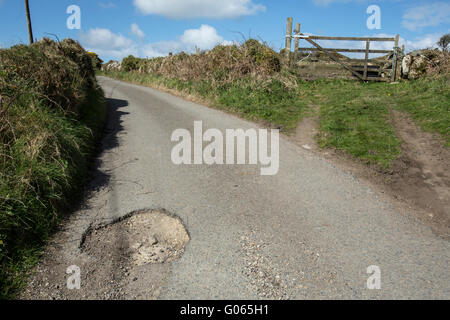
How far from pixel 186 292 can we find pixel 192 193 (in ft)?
7.18

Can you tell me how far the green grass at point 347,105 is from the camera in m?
6.97

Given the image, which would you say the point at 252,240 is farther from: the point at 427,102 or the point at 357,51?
the point at 357,51

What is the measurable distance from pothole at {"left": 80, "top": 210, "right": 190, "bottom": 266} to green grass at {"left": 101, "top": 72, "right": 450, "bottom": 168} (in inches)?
172

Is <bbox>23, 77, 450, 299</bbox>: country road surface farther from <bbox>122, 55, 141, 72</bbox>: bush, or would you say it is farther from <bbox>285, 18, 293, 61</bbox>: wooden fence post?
<bbox>122, 55, 141, 72</bbox>: bush

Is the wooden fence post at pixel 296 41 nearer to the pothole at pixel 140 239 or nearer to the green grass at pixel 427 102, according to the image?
the green grass at pixel 427 102

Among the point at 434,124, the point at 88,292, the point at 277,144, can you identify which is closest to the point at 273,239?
the point at 88,292

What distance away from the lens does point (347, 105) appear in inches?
384

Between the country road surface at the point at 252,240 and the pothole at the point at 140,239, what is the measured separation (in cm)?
4

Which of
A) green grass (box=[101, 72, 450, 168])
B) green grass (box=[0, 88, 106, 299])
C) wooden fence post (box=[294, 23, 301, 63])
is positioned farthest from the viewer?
wooden fence post (box=[294, 23, 301, 63])

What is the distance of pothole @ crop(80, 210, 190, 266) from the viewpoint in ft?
11.6

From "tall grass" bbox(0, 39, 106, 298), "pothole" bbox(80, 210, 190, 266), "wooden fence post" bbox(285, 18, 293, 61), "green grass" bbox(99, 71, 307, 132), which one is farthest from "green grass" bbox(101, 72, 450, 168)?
"tall grass" bbox(0, 39, 106, 298)

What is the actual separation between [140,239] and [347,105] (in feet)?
27.5

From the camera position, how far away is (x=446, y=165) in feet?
18.7

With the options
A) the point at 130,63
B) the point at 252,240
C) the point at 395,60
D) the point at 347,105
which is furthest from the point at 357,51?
the point at 130,63
